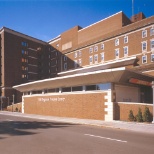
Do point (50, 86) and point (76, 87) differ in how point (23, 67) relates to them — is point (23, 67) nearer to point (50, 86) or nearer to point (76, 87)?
point (50, 86)

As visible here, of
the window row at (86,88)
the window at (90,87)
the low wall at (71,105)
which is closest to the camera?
the window row at (86,88)

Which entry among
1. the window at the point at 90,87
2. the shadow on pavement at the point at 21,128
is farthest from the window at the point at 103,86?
the shadow on pavement at the point at 21,128

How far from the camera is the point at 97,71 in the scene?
22.6 m

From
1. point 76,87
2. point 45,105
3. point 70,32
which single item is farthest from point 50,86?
point 70,32

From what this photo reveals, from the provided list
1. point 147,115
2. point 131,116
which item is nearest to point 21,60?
point 131,116

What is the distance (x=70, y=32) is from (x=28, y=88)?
127 feet

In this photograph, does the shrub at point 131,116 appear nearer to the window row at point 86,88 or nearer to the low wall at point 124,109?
the low wall at point 124,109

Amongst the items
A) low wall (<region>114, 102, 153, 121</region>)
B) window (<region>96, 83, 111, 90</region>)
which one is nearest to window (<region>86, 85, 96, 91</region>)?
window (<region>96, 83, 111, 90</region>)

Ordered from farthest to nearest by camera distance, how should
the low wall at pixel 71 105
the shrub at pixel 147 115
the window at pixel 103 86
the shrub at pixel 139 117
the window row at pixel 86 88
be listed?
the low wall at pixel 71 105 → the window row at pixel 86 88 → the window at pixel 103 86 → the shrub at pixel 139 117 → the shrub at pixel 147 115

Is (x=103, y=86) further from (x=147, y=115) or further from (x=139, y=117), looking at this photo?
(x=147, y=115)

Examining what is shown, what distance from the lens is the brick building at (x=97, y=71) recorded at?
23.4m

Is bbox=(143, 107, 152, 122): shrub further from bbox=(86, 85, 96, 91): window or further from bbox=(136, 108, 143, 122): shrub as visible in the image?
bbox=(86, 85, 96, 91): window

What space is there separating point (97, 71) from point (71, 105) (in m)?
7.45

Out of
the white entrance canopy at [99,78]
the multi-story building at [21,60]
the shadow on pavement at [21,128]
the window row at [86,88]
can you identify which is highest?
the multi-story building at [21,60]
